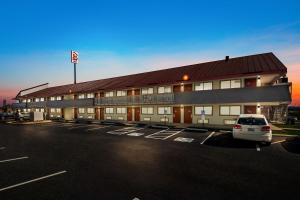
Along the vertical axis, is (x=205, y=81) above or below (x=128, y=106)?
above

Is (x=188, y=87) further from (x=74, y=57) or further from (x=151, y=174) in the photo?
(x=74, y=57)

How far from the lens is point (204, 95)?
2333cm

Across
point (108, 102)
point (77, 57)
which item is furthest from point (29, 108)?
point (108, 102)

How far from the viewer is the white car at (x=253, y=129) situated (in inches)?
451

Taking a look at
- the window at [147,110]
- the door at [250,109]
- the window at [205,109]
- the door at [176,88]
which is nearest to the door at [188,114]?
the window at [205,109]

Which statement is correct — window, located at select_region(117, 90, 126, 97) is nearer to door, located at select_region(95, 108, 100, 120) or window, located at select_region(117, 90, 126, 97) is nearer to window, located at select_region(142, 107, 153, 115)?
window, located at select_region(142, 107, 153, 115)

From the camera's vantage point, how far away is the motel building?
65.4ft

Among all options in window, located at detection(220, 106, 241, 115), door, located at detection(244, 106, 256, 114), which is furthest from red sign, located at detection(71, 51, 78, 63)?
door, located at detection(244, 106, 256, 114)

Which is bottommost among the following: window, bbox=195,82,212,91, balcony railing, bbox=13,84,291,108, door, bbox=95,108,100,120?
door, bbox=95,108,100,120

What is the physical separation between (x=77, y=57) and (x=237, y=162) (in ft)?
191

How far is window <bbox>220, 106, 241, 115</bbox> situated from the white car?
34.0ft

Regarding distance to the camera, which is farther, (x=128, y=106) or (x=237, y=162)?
(x=128, y=106)

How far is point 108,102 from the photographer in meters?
33.8

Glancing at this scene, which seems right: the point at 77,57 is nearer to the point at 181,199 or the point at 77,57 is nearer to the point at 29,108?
the point at 29,108
